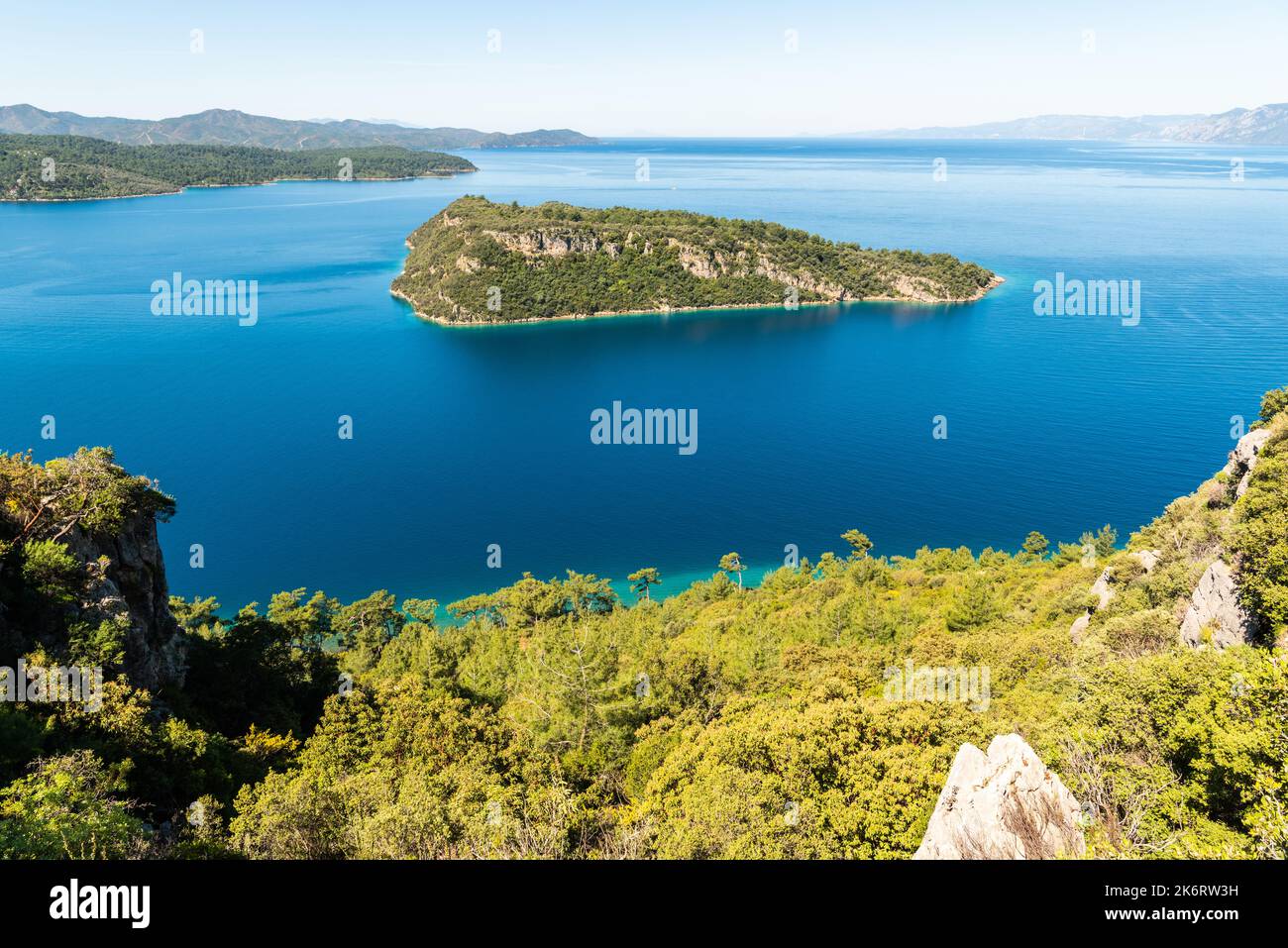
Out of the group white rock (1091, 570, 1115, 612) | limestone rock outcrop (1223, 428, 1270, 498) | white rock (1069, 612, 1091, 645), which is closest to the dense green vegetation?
white rock (1069, 612, 1091, 645)

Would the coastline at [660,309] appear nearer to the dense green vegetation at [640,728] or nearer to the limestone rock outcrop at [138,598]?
the dense green vegetation at [640,728]

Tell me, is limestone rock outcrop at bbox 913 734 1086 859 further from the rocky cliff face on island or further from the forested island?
the forested island

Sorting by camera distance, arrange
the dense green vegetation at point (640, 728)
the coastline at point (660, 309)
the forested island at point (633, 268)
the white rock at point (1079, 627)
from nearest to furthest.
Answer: the dense green vegetation at point (640, 728) < the white rock at point (1079, 627) < the coastline at point (660, 309) < the forested island at point (633, 268)

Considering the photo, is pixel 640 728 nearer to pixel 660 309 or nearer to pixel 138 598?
pixel 138 598

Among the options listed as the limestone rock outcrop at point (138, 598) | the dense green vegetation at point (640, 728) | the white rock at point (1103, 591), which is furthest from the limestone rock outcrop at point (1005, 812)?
the limestone rock outcrop at point (138, 598)

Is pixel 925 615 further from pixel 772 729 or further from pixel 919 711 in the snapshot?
pixel 772 729

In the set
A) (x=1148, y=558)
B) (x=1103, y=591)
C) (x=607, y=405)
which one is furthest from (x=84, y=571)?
(x=607, y=405)
